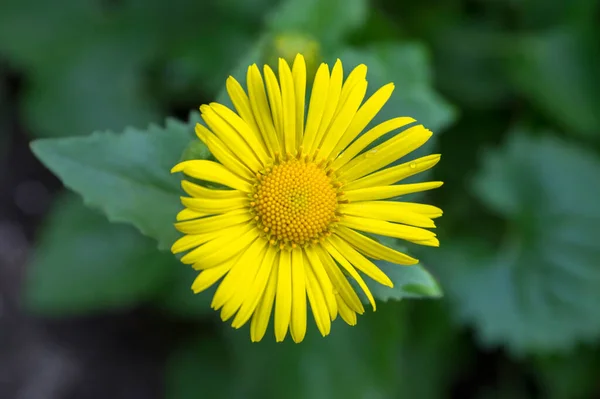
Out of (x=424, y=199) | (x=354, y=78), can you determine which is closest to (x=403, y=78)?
(x=424, y=199)

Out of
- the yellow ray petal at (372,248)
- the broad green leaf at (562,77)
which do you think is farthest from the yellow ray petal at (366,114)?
the broad green leaf at (562,77)

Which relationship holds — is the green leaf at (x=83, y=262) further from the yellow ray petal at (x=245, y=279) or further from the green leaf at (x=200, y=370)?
the yellow ray petal at (x=245, y=279)

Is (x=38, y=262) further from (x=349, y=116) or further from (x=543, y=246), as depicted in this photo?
(x=543, y=246)

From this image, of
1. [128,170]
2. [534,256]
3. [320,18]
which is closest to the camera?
[128,170]

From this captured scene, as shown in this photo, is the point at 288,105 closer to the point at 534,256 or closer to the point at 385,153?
the point at 385,153

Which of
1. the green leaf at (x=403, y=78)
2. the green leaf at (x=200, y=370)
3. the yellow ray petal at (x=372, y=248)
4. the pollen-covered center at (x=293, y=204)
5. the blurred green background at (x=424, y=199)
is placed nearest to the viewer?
the yellow ray petal at (x=372, y=248)

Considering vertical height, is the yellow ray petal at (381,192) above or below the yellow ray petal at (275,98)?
below

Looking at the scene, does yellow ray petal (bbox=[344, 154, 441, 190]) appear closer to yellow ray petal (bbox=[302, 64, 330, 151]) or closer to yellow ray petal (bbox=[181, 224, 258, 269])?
yellow ray petal (bbox=[302, 64, 330, 151])
